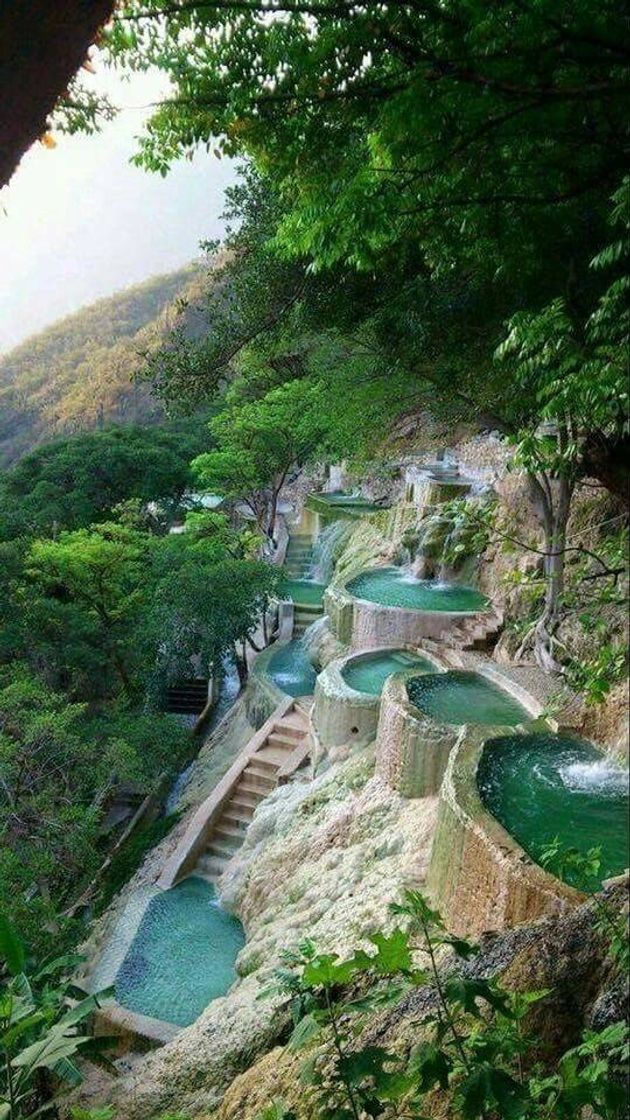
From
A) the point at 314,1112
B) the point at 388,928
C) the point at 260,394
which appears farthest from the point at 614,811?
the point at 260,394

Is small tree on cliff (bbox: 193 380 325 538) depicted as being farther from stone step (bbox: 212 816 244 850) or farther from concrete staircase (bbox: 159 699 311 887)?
stone step (bbox: 212 816 244 850)

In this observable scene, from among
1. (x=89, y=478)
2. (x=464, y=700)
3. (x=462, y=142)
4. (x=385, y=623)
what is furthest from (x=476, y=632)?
(x=89, y=478)

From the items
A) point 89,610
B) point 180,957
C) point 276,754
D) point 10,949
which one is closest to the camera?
point 10,949

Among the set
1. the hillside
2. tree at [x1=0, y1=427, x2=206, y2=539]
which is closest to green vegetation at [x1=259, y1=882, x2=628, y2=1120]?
tree at [x1=0, y1=427, x2=206, y2=539]

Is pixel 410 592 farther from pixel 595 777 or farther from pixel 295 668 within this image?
pixel 595 777

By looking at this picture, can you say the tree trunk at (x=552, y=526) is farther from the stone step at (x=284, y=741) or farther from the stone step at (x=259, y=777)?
the stone step at (x=259, y=777)

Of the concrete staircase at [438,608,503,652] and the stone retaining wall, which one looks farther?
the stone retaining wall
